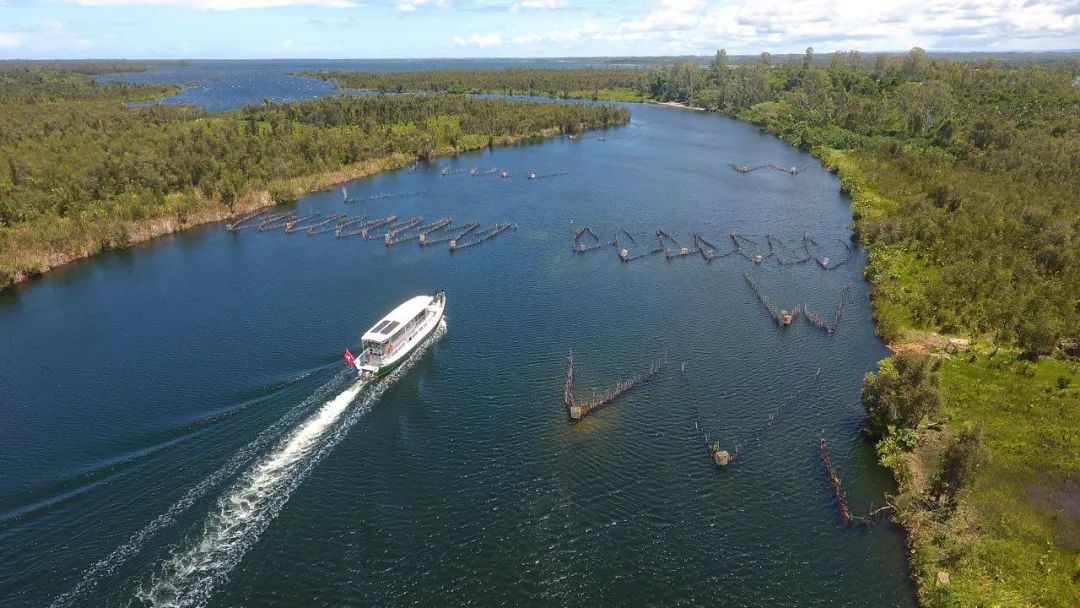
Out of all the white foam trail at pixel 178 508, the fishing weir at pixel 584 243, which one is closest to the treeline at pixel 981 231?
the fishing weir at pixel 584 243

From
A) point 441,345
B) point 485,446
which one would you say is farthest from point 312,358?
point 485,446

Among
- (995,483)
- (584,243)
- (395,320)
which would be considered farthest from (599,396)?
(584,243)

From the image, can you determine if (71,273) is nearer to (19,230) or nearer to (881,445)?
(19,230)

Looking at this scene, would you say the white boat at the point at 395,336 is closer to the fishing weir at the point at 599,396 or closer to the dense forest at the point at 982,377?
the fishing weir at the point at 599,396

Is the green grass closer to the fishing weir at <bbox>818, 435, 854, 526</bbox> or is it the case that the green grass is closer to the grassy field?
the grassy field

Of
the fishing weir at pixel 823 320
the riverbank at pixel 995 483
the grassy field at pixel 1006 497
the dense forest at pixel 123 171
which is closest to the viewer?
the grassy field at pixel 1006 497

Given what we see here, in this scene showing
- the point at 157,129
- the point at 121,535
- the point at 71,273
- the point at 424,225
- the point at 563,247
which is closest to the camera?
the point at 121,535

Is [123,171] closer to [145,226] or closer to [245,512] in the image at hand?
[145,226]
